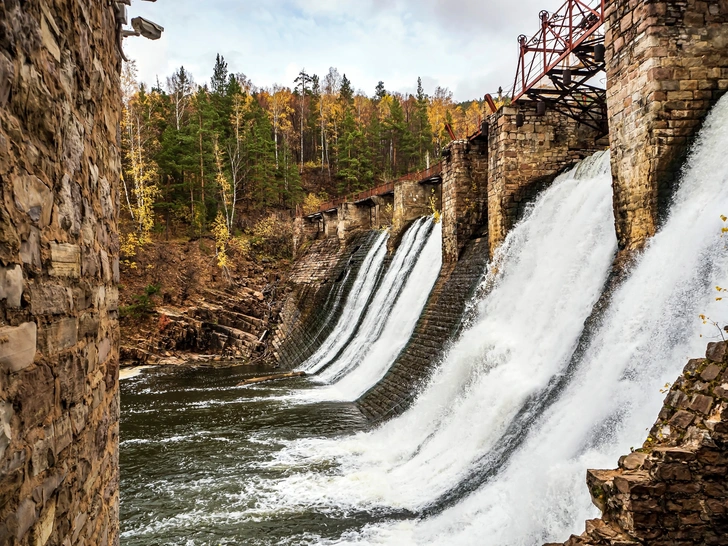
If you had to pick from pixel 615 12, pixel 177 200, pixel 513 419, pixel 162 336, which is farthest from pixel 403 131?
pixel 513 419

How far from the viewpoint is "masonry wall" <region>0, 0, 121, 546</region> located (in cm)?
162

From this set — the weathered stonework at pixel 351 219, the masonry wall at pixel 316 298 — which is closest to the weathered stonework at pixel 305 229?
the masonry wall at pixel 316 298

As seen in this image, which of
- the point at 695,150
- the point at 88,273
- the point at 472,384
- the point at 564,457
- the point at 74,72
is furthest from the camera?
the point at 472,384

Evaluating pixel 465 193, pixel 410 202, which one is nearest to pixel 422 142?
pixel 410 202

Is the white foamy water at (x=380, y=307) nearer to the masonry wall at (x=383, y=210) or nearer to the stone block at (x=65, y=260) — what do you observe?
the masonry wall at (x=383, y=210)

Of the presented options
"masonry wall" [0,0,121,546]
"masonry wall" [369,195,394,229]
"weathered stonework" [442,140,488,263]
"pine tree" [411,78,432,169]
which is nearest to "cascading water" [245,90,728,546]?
"weathered stonework" [442,140,488,263]

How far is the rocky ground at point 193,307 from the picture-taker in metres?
21.5

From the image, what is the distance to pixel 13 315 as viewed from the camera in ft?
5.36

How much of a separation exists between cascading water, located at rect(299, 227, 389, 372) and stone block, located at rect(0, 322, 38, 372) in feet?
51.5

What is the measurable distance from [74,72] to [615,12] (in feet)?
27.8

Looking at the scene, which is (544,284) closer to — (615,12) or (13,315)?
(615,12)

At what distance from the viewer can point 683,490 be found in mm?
3689

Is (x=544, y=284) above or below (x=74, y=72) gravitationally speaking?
below

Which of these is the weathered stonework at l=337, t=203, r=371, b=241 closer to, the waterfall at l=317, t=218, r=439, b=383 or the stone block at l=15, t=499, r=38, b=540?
the waterfall at l=317, t=218, r=439, b=383
